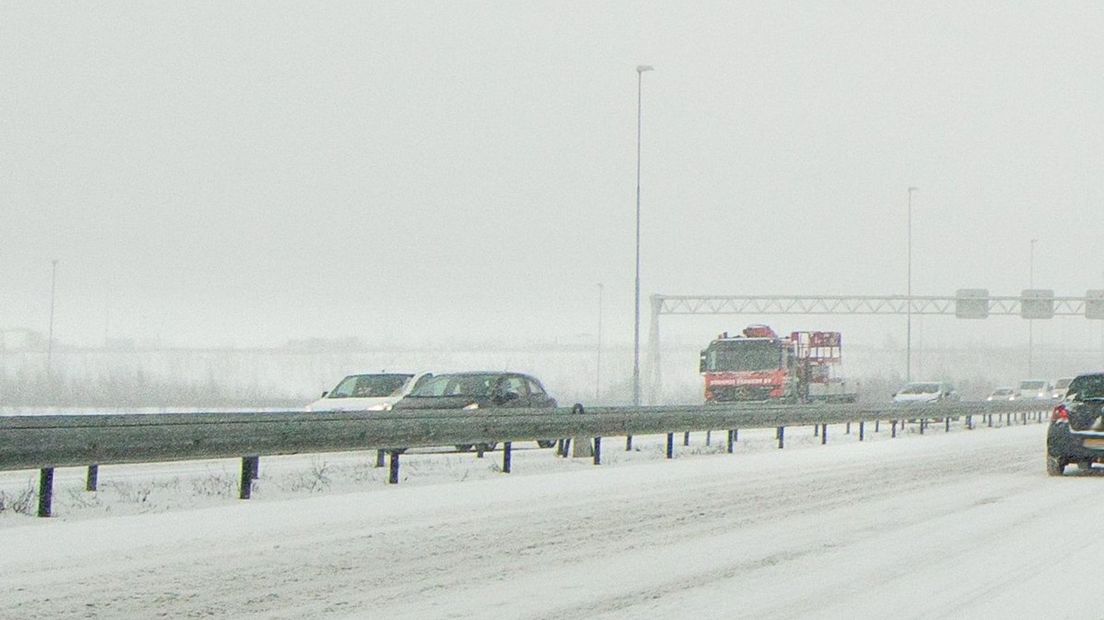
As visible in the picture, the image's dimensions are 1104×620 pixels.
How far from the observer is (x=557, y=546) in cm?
1124

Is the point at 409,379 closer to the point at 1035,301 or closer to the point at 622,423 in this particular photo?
the point at 622,423

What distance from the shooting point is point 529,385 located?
2753 cm

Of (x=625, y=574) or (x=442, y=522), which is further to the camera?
(x=442, y=522)

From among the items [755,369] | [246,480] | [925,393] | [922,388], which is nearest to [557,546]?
[246,480]

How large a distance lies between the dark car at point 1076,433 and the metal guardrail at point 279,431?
631cm

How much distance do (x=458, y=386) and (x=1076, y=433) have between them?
A: 10.7 meters

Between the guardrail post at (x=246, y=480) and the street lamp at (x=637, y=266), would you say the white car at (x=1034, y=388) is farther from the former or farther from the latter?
the guardrail post at (x=246, y=480)

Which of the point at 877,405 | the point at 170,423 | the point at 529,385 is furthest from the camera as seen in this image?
the point at 877,405

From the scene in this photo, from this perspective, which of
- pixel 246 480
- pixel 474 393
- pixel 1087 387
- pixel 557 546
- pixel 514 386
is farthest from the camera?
pixel 514 386

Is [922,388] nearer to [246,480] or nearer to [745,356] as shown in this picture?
[745,356]

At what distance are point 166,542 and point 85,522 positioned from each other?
169 centimetres

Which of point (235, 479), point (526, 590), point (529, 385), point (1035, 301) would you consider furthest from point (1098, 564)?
point (1035, 301)

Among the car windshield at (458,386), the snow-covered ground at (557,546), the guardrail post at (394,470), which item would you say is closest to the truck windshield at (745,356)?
the car windshield at (458,386)

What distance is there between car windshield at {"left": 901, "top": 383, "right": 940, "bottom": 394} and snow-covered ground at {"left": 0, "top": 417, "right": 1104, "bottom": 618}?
36010mm
